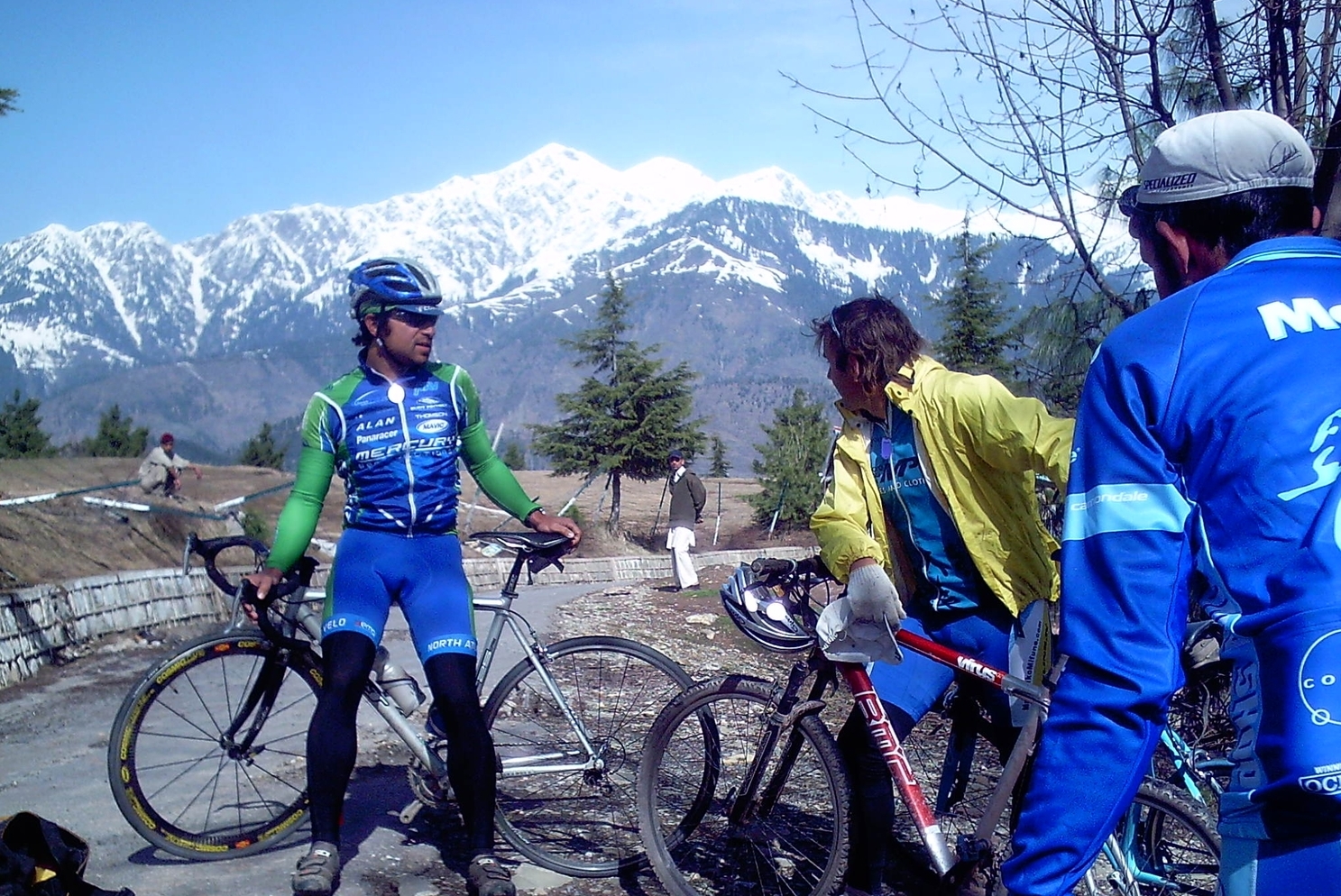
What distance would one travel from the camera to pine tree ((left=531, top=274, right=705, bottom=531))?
5556 centimetres

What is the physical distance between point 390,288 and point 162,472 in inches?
896

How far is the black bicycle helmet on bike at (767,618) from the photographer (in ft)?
12.4

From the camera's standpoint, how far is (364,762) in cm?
585

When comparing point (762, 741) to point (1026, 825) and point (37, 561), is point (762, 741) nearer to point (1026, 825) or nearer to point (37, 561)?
point (1026, 825)

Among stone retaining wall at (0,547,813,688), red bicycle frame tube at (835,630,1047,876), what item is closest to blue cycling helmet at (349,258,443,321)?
red bicycle frame tube at (835,630,1047,876)

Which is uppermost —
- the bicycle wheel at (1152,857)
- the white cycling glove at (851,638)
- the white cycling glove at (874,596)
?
the white cycling glove at (874,596)

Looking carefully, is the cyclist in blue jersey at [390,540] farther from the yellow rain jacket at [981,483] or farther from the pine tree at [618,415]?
the pine tree at [618,415]

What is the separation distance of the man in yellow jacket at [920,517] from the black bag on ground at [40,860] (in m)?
2.33

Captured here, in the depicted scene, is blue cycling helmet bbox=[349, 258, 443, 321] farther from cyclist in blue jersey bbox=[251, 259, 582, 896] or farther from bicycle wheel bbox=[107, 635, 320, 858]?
bicycle wheel bbox=[107, 635, 320, 858]

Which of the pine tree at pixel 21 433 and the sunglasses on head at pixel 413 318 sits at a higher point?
the sunglasses on head at pixel 413 318

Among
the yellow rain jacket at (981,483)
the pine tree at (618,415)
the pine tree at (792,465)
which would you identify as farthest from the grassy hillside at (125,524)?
the yellow rain jacket at (981,483)

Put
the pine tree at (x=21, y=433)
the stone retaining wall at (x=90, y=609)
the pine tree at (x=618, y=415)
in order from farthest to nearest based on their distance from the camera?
the pine tree at (x=618, y=415) < the pine tree at (x=21, y=433) < the stone retaining wall at (x=90, y=609)

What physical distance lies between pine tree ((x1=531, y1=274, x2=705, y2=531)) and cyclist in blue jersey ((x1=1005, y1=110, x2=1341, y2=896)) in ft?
175

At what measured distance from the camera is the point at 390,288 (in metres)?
4.30
